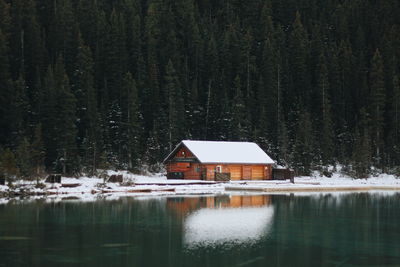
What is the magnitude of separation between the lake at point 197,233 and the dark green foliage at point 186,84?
81.7 ft

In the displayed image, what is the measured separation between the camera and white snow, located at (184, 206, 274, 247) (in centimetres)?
2519

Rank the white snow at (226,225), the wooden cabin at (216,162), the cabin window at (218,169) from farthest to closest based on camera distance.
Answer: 1. the cabin window at (218,169)
2. the wooden cabin at (216,162)
3. the white snow at (226,225)

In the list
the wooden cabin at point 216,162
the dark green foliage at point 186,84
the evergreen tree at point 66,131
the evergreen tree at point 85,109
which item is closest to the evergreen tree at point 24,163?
the dark green foliage at point 186,84

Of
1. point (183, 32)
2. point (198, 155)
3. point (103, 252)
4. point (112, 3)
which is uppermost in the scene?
point (112, 3)

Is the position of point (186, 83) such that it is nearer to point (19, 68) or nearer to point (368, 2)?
point (19, 68)

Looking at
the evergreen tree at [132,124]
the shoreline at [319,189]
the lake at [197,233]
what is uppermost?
the evergreen tree at [132,124]

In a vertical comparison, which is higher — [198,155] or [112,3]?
[112,3]

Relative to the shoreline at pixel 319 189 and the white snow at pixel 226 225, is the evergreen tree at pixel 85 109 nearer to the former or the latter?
the shoreline at pixel 319 189

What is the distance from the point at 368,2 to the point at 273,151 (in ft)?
156

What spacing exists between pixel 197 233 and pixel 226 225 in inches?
126

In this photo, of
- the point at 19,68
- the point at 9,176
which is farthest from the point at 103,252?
the point at 19,68

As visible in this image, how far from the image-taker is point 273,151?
82.4 metres

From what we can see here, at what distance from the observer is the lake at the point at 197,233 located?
20828mm

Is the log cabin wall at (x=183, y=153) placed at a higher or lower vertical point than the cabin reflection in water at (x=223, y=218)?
higher
